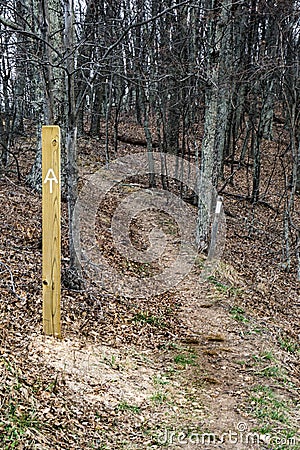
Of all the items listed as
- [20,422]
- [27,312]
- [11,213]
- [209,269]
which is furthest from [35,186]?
[20,422]

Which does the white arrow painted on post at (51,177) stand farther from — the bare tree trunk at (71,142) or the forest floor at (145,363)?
Answer: the forest floor at (145,363)

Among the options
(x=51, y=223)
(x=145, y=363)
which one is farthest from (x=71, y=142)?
(x=145, y=363)

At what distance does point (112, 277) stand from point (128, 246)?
2.02 meters

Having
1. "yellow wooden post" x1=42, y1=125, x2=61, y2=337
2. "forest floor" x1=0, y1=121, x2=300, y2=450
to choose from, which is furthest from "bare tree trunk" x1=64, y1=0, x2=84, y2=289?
"yellow wooden post" x1=42, y1=125, x2=61, y2=337

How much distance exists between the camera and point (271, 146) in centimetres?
2406

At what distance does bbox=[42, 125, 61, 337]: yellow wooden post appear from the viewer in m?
4.68

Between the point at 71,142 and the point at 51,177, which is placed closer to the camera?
the point at 51,177

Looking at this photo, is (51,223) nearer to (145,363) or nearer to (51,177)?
(51,177)

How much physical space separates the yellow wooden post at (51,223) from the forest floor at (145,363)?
40 centimetres

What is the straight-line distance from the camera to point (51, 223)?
4781 mm

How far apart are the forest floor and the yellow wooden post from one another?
0.40m

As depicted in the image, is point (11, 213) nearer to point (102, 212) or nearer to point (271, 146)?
point (102, 212)

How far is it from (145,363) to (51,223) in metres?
2.05

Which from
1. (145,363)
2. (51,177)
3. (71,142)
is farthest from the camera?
(71,142)
